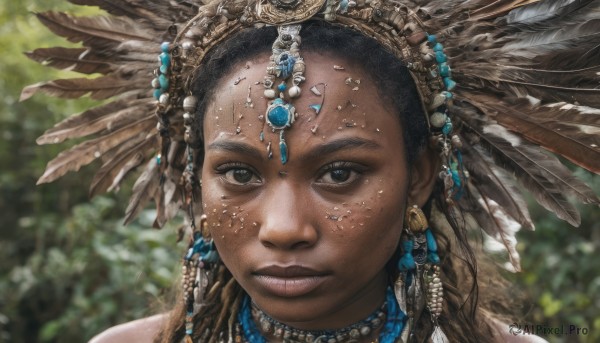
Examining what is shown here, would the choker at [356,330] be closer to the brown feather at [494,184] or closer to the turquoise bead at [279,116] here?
the brown feather at [494,184]

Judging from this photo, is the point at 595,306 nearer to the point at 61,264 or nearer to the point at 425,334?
the point at 425,334

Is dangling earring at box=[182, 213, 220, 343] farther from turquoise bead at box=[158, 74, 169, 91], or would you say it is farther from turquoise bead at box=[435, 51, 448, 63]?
turquoise bead at box=[435, 51, 448, 63]

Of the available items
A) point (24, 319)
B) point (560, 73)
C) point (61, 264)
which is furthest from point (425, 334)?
point (24, 319)

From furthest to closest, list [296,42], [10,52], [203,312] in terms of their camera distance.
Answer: [10,52]
[203,312]
[296,42]

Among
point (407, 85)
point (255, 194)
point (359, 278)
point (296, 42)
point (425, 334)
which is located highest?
point (296, 42)

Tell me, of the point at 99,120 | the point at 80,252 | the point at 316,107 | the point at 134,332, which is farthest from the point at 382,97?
the point at 80,252

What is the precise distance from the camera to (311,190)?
95.3 inches

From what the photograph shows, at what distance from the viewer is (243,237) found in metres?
2.47

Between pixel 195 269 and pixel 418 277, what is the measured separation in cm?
82

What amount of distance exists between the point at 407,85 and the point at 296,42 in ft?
1.38

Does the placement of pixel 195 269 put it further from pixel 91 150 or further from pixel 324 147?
pixel 324 147

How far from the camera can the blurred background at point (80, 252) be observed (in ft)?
14.2

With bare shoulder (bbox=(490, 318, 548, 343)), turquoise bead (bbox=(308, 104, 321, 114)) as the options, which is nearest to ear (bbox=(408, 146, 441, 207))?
turquoise bead (bbox=(308, 104, 321, 114))

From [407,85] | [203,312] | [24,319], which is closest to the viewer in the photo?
[407,85]
